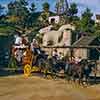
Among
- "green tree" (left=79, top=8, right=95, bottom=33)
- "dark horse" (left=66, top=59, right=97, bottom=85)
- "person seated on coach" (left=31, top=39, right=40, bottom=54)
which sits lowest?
"dark horse" (left=66, top=59, right=97, bottom=85)

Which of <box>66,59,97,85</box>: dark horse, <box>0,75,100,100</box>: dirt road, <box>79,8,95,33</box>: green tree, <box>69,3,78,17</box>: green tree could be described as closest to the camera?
<box>0,75,100,100</box>: dirt road

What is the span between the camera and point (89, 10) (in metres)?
64.2

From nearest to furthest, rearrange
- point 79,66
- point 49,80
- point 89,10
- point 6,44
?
1. point 79,66
2. point 49,80
3. point 6,44
4. point 89,10

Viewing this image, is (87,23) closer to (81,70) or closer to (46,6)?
(46,6)

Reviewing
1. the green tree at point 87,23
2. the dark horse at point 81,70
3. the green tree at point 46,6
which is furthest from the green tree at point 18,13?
the dark horse at point 81,70

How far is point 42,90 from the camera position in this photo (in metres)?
18.2

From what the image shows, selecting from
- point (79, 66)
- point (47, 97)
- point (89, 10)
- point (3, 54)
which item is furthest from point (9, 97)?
point (89, 10)

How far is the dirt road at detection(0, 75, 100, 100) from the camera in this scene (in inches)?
639

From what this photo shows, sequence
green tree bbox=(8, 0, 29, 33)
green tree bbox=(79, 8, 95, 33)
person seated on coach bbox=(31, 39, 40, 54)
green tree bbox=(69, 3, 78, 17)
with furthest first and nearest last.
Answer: green tree bbox=(8, 0, 29, 33)
green tree bbox=(69, 3, 78, 17)
green tree bbox=(79, 8, 95, 33)
person seated on coach bbox=(31, 39, 40, 54)

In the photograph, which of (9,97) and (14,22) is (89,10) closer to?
(14,22)

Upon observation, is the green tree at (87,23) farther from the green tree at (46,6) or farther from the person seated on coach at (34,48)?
the person seated on coach at (34,48)

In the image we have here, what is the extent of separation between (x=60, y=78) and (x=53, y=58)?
1.35m

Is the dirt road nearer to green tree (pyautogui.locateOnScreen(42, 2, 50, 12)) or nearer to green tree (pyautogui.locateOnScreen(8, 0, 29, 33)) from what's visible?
green tree (pyautogui.locateOnScreen(8, 0, 29, 33))

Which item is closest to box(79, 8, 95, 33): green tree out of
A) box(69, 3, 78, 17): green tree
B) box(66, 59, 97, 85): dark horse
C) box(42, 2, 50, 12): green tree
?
box(69, 3, 78, 17): green tree
